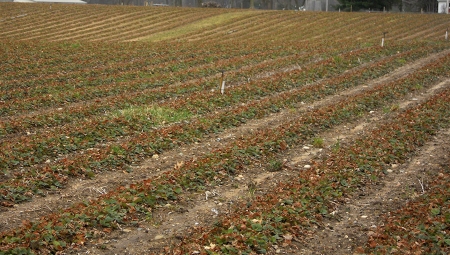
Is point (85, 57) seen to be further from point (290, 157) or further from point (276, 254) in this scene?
point (276, 254)

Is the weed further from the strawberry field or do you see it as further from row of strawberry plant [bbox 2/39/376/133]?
row of strawberry plant [bbox 2/39/376/133]

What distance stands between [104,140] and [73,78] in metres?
10.3

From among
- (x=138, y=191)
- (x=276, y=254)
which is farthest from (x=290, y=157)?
(x=276, y=254)

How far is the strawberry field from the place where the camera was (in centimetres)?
843

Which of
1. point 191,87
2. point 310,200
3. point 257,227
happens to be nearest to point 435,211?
point 310,200

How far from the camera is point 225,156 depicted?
11961 mm

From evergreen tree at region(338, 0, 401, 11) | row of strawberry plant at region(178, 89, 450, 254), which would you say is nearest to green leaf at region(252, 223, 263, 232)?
row of strawberry plant at region(178, 89, 450, 254)

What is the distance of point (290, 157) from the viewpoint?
12.5m

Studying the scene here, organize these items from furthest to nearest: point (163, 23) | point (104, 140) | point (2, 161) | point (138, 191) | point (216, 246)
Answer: point (163, 23), point (104, 140), point (2, 161), point (138, 191), point (216, 246)

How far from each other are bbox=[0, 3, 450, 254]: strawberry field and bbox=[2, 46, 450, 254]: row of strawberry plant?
28mm

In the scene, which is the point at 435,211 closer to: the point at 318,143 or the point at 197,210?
the point at 197,210

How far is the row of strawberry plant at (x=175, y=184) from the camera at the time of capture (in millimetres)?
8164

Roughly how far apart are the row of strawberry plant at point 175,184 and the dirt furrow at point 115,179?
0.49 meters

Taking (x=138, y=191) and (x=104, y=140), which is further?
(x=104, y=140)
